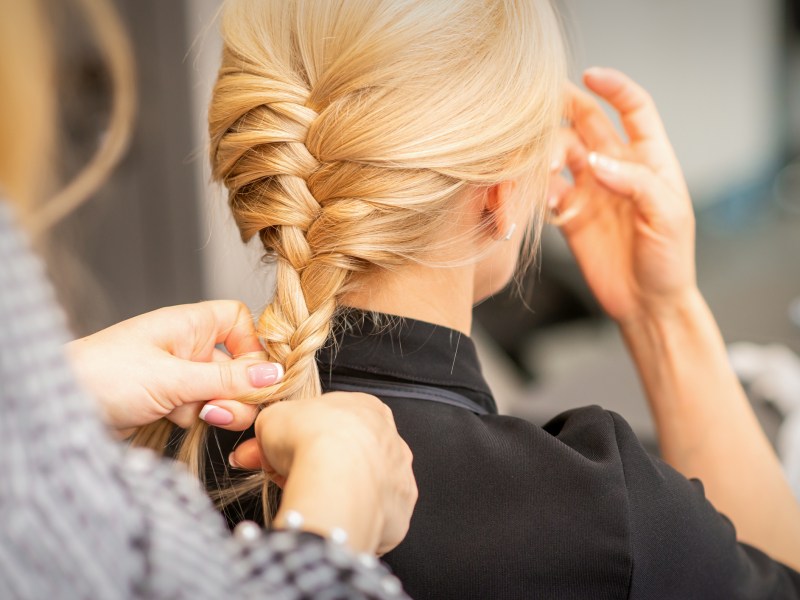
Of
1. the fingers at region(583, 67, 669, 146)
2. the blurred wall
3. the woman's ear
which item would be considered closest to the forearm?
the fingers at region(583, 67, 669, 146)

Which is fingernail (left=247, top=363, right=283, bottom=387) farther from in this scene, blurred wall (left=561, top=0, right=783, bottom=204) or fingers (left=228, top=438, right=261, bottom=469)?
blurred wall (left=561, top=0, right=783, bottom=204)

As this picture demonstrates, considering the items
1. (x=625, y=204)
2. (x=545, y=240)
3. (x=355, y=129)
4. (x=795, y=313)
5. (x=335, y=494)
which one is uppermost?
(x=355, y=129)

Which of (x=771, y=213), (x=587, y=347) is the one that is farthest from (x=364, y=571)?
(x=771, y=213)

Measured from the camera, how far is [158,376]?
70 cm

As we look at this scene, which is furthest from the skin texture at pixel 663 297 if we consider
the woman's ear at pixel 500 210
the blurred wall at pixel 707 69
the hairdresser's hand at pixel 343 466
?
the blurred wall at pixel 707 69

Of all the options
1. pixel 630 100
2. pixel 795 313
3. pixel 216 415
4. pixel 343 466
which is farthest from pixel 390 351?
pixel 795 313

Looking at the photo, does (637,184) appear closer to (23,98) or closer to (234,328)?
(234,328)

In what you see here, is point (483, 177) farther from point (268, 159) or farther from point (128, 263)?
point (128, 263)

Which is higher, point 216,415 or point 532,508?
point 216,415

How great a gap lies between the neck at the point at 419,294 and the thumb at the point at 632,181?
0.30 metres

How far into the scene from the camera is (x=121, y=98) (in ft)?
2.10

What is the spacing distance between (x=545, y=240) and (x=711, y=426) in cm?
218

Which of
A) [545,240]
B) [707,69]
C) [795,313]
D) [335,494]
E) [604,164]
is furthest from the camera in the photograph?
[707,69]

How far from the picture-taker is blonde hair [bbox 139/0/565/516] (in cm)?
71
